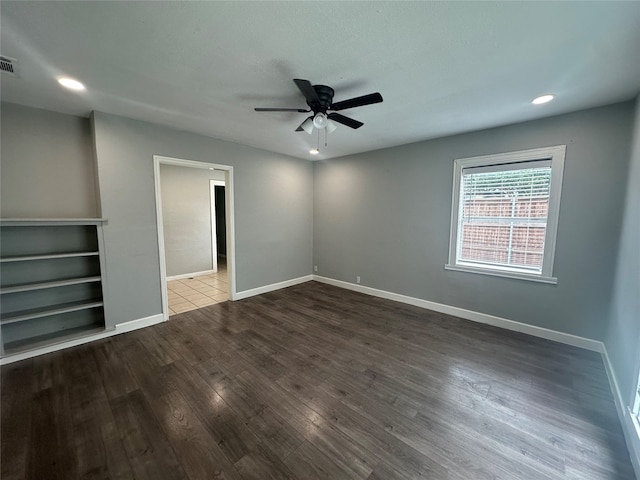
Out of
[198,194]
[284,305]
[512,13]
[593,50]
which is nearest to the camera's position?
[512,13]

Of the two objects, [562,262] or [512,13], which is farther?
[562,262]

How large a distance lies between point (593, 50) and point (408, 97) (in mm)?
1254

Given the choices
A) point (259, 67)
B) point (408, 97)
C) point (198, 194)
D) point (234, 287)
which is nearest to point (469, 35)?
point (408, 97)

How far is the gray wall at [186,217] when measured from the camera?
5320 millimetres

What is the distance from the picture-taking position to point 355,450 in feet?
5.23

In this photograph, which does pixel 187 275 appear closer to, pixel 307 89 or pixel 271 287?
pixel 271 287

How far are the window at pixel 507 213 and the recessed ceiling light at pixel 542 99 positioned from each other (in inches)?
26.4

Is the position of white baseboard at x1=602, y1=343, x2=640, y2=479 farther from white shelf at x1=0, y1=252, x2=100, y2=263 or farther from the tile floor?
white shelf at x1=0, y1=252, x2=100, y2=263

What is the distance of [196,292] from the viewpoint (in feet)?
15.6

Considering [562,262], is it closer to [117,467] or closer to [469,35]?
[469,35]

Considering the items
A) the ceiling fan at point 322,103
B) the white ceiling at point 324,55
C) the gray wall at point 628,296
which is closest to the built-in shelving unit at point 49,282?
the white ceiling at point 324,55

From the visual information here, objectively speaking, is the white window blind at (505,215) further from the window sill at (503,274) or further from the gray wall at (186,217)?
the gray wall at (186,217)

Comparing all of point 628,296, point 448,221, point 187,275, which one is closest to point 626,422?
point 628,296

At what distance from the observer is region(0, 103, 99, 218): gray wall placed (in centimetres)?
259
